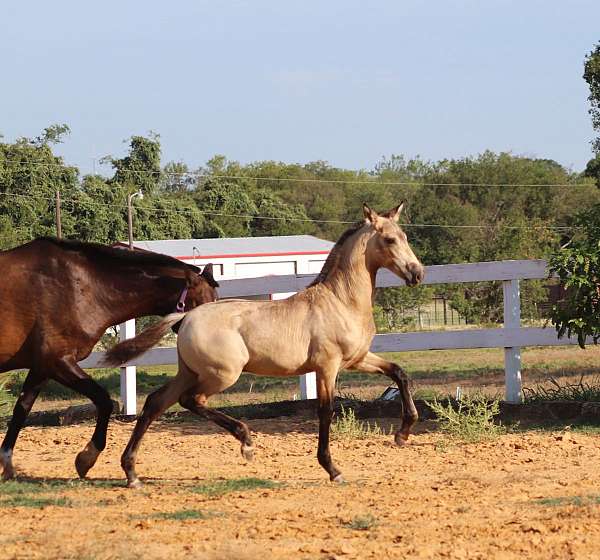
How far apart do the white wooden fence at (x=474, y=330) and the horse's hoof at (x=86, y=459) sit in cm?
237

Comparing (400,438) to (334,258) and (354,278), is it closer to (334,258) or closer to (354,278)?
(354,278)

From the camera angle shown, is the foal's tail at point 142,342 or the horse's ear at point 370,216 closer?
the horse's ear at point 370,216

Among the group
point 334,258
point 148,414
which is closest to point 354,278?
point 334,258

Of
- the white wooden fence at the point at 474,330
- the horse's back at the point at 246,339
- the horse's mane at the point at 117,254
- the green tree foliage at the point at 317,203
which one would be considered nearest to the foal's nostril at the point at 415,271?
the horse's back at the point at 246,339

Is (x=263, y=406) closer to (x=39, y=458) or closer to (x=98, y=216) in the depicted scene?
(x=39, y=458)

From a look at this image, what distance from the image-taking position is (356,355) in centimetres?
796

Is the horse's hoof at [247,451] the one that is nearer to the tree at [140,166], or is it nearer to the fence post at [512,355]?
the fence post at [512,355]

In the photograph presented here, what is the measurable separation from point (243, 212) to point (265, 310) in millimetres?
58999

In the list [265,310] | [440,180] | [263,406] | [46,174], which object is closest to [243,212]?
[440,180]

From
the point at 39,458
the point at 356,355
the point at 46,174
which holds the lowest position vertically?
the point at 39,458

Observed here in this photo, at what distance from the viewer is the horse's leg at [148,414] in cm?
789

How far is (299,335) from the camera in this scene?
7.91 m

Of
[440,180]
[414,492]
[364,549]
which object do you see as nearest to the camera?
[364,549]

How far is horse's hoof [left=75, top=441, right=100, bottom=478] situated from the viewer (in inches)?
324
